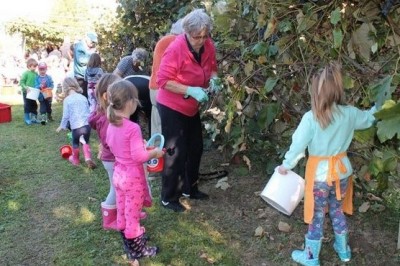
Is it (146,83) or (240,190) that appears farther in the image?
(146,83)

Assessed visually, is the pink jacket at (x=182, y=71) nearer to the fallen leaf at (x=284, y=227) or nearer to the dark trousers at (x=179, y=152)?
the dark trousers at (x=179, y=152)

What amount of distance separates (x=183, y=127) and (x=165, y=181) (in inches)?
20.4

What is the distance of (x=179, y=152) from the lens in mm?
3980

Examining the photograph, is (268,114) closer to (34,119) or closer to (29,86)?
(29,86)

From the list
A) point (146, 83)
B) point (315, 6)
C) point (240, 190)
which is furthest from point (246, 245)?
point (146, 83)

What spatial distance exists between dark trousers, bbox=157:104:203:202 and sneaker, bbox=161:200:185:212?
28 mm

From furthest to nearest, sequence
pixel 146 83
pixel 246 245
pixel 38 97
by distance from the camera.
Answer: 1. pixel 38 97
2. pixel 146 83
3. pixel 246 245

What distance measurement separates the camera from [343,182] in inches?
115

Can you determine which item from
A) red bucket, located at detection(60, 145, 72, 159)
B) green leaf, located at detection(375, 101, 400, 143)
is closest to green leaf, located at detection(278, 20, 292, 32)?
green leaf, located at detection(375, 101, 400, 143)

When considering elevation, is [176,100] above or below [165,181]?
above

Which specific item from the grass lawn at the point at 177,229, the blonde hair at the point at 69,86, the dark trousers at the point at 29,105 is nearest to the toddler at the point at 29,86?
the dark trousers at the point at 29,105

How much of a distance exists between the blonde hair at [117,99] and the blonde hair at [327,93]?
1225 millimetres

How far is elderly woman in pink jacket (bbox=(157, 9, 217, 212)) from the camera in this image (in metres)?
3.61

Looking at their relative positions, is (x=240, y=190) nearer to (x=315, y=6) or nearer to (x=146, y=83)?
(x=146, y=83)
